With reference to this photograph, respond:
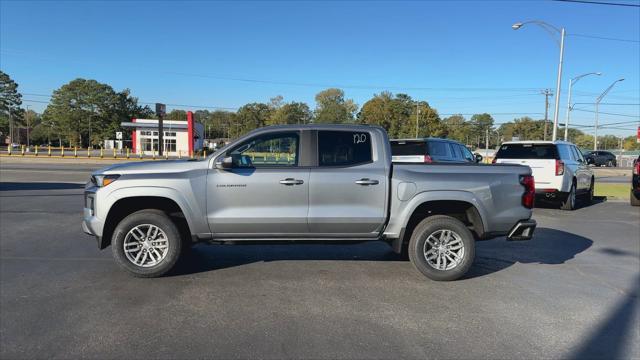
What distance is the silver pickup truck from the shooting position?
17.9ft

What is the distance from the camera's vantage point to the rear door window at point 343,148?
5.64 m

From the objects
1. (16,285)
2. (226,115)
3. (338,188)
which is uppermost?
(226,115)

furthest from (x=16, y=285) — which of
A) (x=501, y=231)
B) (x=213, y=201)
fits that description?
(x=501, y=231)

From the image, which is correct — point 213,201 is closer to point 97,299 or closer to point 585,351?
point 97,299

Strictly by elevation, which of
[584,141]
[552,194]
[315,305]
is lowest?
[315,305]

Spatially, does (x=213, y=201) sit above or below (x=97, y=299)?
above

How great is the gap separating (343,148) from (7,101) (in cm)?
10944

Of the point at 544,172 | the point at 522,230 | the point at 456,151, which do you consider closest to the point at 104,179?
the point at 522,230

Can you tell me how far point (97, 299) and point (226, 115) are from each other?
464 feet

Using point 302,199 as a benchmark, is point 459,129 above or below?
above

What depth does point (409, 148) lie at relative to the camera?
493 inches

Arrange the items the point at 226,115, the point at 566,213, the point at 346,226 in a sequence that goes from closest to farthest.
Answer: the point at 346,226, the point at 566,213, the point at 226,115

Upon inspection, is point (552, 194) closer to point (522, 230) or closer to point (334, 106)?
point (522, 230)

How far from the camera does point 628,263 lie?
6742 millimetres
